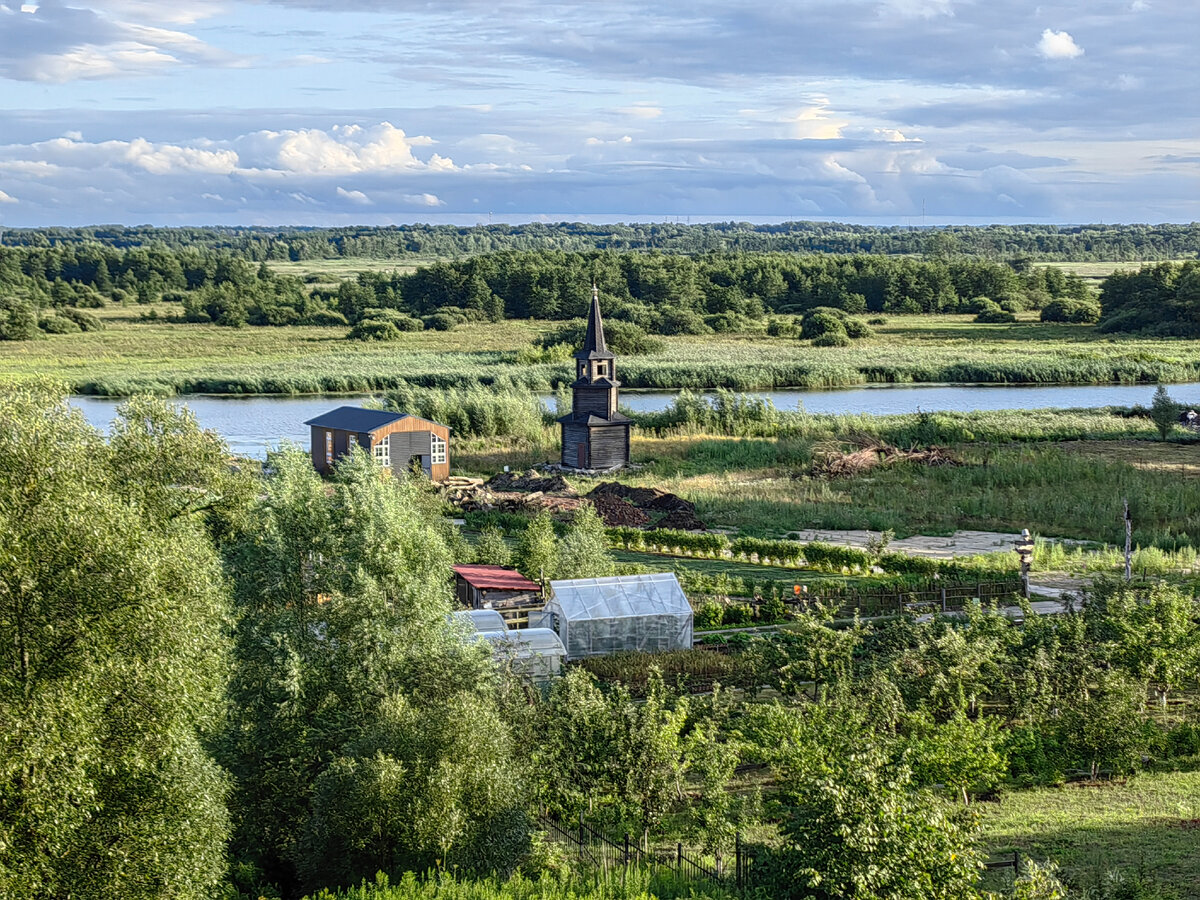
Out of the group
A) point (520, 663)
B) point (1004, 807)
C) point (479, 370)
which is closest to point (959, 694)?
point (1004, 807)

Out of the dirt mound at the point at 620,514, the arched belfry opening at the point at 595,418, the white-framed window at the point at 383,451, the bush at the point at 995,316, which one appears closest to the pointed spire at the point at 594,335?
the arched belfry opening at the point at 595,418

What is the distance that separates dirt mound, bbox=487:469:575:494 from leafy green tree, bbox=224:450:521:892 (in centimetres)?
1787

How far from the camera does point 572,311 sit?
114500mm

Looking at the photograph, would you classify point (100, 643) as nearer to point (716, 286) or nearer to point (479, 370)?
point (479, 370)

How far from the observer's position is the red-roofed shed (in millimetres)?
24766

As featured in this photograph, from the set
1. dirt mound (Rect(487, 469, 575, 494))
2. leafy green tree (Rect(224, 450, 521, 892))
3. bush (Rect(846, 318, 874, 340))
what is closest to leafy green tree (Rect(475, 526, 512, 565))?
leafy green tree (Rect(224, 450, 521, 892))

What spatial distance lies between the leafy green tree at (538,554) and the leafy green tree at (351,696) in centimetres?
605

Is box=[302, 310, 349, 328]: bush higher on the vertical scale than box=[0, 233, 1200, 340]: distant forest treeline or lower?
lower

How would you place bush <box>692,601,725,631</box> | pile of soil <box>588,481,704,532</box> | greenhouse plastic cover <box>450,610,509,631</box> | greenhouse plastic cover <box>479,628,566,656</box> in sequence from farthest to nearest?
pile of soil <box>588,481,704,532</box> < bush <box>692,601,725,631</box> < greenhouse plastic cover <box>450,610,509,631</box> < greenhouse plastic cover <box>479,628,566,656</box>

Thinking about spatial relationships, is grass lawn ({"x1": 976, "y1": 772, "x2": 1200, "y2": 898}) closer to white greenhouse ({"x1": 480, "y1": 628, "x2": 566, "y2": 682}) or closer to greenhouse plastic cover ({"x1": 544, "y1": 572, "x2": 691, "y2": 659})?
white greenhouse ({"x1": 480, "y1": 628, "x2": 566, "y2": 682})

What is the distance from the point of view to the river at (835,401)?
58750 millimetres

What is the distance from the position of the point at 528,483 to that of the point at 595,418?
13.8 ft

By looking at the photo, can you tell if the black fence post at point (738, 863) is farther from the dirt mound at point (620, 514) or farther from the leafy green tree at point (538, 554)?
the dirt mound at point (620, 514)

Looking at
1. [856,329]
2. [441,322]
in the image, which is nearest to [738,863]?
[856,329]
